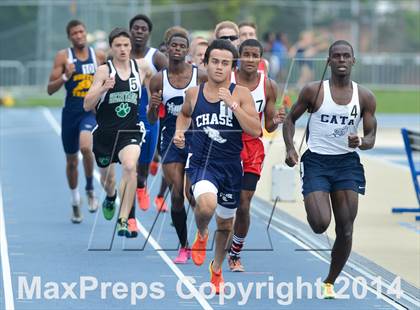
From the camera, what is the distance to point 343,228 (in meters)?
11.7

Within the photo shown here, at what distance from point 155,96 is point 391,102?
34372 mm

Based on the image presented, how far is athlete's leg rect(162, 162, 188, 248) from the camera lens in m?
13.7

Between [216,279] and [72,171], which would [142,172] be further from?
[216,279]

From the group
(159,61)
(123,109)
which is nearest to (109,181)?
(123,109)

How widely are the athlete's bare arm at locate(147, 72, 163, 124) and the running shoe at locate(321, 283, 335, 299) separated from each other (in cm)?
300

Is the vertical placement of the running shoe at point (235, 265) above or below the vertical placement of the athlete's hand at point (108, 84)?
below

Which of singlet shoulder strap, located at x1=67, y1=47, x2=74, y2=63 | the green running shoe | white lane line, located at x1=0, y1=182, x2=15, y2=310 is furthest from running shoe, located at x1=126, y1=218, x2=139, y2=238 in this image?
singlet shoulder strap, located at x1=67, y1=47, x2=74, y2=63

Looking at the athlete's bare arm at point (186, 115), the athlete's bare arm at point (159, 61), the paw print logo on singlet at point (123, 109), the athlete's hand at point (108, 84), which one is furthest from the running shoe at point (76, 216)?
the athlete's bare arm at point (186, 115)

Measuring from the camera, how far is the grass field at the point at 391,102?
4359 cm

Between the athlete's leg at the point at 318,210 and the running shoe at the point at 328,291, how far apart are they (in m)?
0.49

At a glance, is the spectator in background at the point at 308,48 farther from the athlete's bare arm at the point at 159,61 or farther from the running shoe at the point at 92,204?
the athlete's bare arm at the point at 159,61

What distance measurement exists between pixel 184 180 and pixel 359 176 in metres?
2.67

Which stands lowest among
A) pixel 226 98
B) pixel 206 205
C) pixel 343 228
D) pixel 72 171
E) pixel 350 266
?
pixel 350 266

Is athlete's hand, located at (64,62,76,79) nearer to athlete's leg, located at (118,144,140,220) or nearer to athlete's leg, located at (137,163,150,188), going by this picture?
athlete's leg, located at (137,163,150,188)
